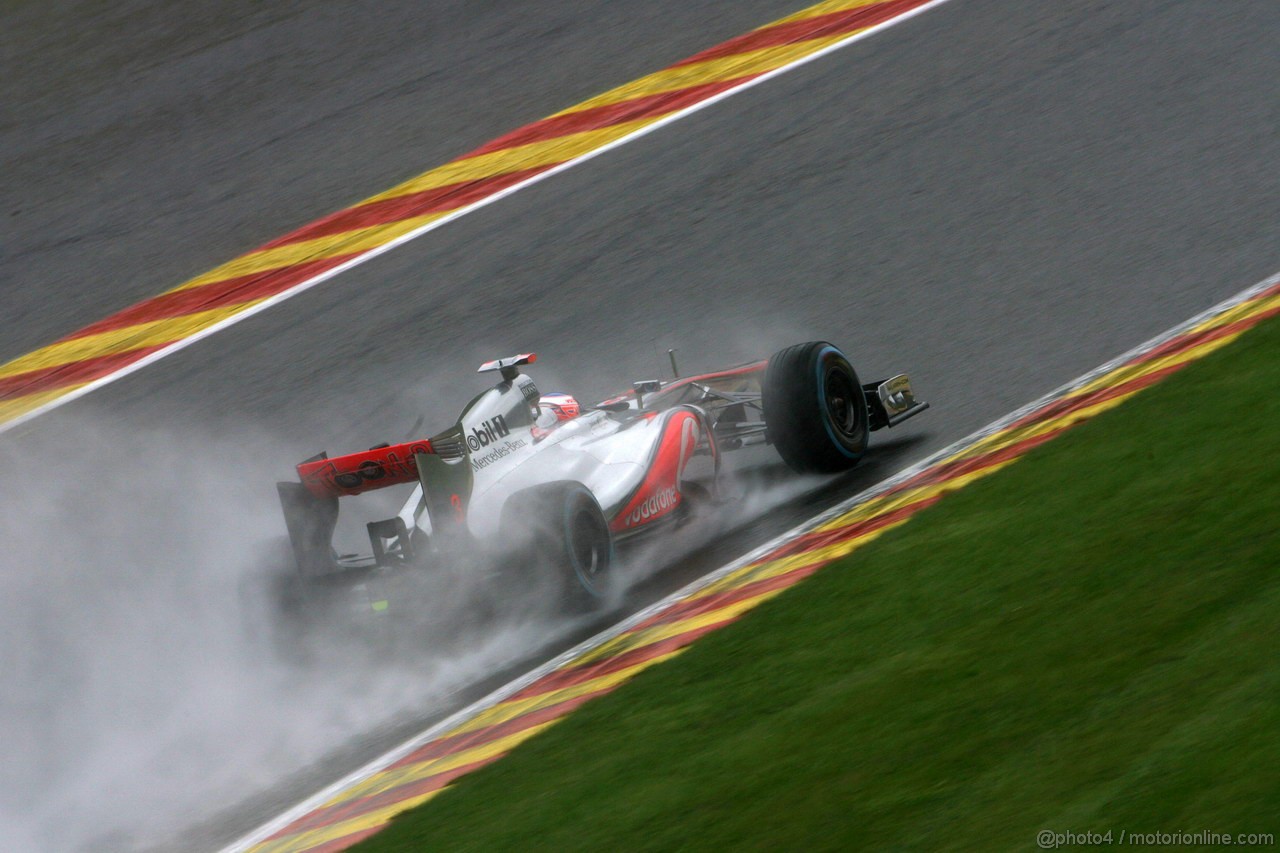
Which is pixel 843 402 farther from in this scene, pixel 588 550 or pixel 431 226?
pixel 431 226

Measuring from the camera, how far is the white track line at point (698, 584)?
5074mm

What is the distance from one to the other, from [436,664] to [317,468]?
0.92 metres

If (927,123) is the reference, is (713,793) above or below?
below

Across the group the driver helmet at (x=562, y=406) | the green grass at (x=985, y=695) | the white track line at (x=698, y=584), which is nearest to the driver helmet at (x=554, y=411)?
the driver helmet at (x=562, y=406)

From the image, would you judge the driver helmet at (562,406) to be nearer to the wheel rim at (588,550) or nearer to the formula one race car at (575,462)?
the formula one race car at (575,462)

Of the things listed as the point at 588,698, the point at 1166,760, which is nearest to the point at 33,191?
the point at 588,698

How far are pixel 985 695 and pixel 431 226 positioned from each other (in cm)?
699

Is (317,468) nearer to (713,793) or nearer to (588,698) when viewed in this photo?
(588,698)

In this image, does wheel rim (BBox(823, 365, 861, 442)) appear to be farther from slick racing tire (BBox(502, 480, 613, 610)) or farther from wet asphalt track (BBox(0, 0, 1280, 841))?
slick racing tire (BBox(502, 480, 613, 610))

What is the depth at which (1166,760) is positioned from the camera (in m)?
3.52

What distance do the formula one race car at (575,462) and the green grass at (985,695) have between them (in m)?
0.92

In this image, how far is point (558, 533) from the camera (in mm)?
5742

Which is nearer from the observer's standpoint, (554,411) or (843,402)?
(554,411)

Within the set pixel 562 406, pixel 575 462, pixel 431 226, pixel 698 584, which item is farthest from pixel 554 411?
pixel 431 226
